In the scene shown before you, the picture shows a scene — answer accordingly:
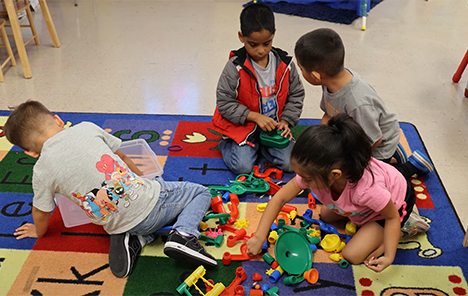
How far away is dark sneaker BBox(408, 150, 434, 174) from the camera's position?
5.50 feet

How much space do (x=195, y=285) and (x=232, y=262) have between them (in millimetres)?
161

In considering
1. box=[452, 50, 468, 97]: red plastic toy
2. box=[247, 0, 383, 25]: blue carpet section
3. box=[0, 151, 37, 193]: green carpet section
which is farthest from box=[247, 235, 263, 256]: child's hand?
box=[247, 0, 383, 25]: blue carpet section

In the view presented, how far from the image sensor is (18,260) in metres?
1.40

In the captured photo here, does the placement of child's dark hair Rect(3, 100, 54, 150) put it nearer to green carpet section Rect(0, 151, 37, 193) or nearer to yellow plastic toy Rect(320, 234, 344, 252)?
green carpet section Rect(0, 151, 37, 193)

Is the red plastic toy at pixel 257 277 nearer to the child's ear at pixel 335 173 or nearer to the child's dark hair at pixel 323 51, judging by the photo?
the child's ear at pixel 335 173

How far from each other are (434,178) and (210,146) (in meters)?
1.01

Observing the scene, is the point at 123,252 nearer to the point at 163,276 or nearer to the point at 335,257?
the point at 163,276

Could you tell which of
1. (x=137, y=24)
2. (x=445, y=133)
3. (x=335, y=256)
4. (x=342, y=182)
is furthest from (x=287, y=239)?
(x=137, y=24)

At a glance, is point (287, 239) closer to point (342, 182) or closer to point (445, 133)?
point (342, 182)

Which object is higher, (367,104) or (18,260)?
(367,104)

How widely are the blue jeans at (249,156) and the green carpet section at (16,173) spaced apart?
2.75 ft

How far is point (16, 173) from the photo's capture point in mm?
1778

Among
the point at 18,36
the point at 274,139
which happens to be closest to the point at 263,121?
the point at 274,139

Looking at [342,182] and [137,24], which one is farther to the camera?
[137,24]
